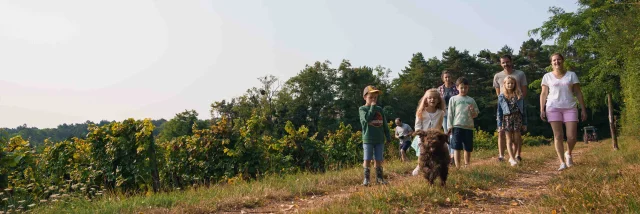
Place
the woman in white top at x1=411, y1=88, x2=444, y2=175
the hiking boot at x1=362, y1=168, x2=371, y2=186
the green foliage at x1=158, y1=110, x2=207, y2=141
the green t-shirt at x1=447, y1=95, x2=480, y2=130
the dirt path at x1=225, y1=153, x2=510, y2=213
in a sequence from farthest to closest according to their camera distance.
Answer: the green foliage at x1=158, y1=110, x2=207, y2=141 < the green t-shirt at x1=447, y1=95, x2=480, y2=130 < the woman in white top at x1=411, y1=88, x2=444, y2=175 < the hiking boot at x1=362, y1=168, x2=371, y2=186 < the dirt path at x1=225, y1=153, x2=510, y2=213

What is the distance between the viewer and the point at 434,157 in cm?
519

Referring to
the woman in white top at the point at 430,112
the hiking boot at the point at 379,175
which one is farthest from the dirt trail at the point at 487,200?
the woman in white top at the point at 430,112

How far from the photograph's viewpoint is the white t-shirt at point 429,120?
7.03 m

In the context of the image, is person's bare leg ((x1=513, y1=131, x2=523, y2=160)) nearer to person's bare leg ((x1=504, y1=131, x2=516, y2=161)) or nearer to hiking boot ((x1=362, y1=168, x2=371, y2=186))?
person's bare leg ((x1=504, y1=131, x2=516, y2=161))

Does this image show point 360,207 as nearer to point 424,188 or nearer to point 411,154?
point 424,188

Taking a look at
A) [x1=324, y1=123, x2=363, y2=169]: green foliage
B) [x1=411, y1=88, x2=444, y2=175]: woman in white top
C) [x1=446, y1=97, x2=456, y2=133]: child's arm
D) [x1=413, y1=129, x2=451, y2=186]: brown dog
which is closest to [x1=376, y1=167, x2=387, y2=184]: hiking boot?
[x1=411, y1=88, x2=444, y2=175]: woman in white top

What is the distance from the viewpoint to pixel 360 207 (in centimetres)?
441

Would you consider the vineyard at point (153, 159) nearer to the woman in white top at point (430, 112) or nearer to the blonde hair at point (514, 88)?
the woman in white top at point (430, 112)

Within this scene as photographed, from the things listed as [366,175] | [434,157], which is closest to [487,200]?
[434,157]

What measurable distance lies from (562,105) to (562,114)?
0.60 ft

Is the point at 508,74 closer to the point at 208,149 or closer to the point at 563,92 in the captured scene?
the point at 563,92

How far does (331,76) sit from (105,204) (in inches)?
2050

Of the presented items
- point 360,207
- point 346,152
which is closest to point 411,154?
point 346,152

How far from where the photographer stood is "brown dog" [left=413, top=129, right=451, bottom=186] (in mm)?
5148
